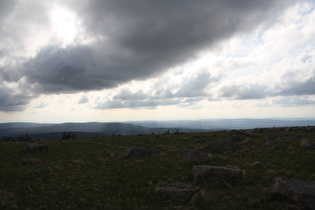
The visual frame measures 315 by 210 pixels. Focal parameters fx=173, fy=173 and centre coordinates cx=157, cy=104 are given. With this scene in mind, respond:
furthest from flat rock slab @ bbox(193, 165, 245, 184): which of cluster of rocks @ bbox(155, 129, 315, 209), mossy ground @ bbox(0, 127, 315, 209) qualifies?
mossy ground @ bbox(0, 127, 315, 209)

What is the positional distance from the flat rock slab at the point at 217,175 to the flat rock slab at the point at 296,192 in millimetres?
2580

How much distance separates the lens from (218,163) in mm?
17281

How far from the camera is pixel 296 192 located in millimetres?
8594

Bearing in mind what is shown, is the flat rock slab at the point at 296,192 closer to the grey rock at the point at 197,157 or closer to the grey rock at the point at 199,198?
the grey rock at the point at 199,198

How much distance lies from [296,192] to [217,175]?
14.5 ft

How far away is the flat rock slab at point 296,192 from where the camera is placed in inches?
322

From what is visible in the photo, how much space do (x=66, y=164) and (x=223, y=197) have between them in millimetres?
16017

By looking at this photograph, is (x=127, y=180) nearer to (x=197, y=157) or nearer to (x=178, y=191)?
(x=178, y=191)

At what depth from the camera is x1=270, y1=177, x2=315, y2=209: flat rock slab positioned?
819 centimetres

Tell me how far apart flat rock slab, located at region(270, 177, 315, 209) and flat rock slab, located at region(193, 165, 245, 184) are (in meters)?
2.58

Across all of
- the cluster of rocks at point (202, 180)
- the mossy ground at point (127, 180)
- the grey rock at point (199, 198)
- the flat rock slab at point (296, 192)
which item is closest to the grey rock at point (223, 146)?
the mossy ground at point (127, 180)

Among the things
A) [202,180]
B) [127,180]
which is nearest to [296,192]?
[202,180]

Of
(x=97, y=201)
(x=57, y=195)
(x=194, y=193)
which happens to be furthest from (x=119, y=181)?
(x=194, y=193)

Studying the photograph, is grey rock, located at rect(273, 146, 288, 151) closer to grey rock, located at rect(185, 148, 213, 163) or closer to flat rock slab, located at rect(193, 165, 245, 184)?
grey rock, located at rect(185, 148, 213, 163)
